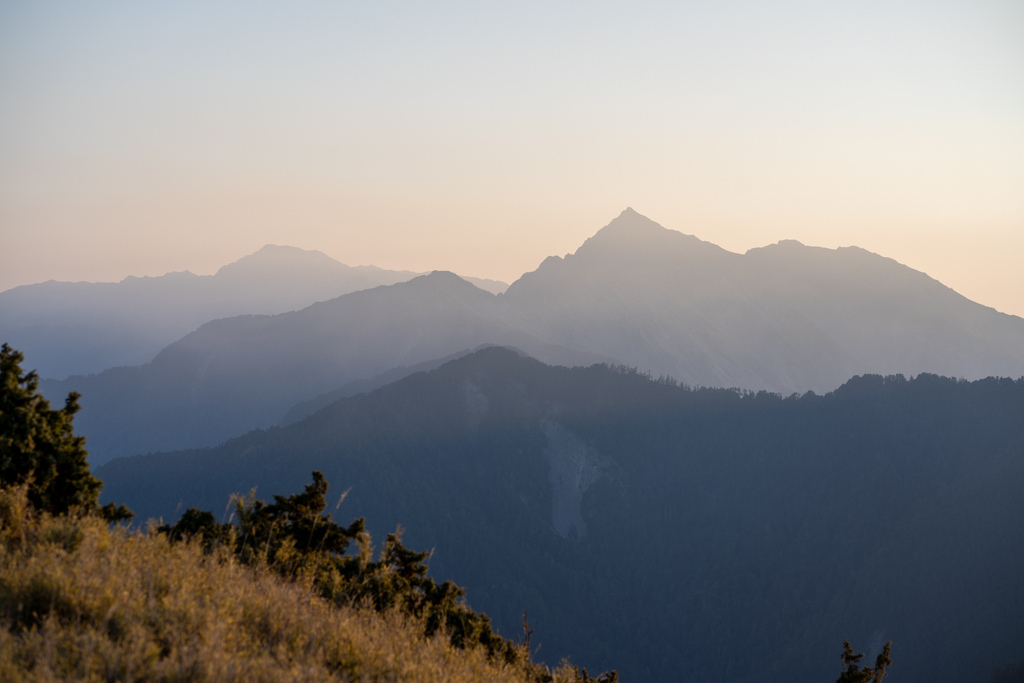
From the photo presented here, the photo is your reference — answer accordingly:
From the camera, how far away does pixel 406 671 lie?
1066cm

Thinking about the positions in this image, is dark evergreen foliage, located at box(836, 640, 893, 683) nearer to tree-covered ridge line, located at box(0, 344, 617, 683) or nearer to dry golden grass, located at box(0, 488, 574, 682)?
tree-covered ridge line, located at box(0, 344, 617, 683)

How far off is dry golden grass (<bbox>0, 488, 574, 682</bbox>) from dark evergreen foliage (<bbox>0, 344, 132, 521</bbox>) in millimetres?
2423

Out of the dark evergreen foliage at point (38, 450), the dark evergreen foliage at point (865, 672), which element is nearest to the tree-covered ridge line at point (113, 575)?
the dark evergreen foliage at point (38, 450)

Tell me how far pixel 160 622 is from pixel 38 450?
842cm

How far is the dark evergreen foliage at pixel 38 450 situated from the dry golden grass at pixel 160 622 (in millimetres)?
2423

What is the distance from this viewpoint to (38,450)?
15.5 metres

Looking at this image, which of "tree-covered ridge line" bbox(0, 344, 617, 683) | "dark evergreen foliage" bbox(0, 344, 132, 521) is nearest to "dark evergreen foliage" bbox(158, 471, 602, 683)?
"tree-covered ridge line" bbox(0, 344, 617, 683)

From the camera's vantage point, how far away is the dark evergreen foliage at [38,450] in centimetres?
1484

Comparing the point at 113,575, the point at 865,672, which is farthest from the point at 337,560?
the point at 865,672

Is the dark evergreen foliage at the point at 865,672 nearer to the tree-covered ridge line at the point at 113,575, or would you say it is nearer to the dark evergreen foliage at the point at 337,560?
the dark evergreen foliage at the point at 337,560

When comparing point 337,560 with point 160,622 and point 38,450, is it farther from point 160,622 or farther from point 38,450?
point 160,622

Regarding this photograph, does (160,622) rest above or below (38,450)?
below

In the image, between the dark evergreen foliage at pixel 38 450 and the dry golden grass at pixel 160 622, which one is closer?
the dry golden grass at pixel 160 622

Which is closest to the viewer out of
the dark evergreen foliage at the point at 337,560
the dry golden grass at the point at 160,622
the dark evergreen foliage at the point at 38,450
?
the dry golden grass at the point at 160,622
